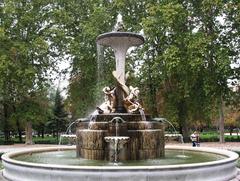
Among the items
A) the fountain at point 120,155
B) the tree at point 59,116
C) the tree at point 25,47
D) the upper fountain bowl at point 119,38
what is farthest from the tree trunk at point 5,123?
the upper fountain bowl at point 119,38

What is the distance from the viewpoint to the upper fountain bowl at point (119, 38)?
17.0 m

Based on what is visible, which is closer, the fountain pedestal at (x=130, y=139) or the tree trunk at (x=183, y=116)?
the fountain pedestal at (x=130, y=139)

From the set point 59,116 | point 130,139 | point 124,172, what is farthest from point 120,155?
point 59,116

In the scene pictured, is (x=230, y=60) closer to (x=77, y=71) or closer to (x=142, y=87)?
(x=142, y=87)

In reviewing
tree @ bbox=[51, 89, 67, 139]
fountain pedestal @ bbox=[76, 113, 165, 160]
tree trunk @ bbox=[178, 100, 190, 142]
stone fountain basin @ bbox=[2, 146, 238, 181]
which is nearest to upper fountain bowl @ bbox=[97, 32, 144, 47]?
fountain pedestal @ bbox=[76, 113, 165, 160]

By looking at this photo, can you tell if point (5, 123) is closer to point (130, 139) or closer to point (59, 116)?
point (59, 116)

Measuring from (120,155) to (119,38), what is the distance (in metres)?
5.68

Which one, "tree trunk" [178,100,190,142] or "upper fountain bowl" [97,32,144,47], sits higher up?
"upper fountain bowl" [97,32,144,47]

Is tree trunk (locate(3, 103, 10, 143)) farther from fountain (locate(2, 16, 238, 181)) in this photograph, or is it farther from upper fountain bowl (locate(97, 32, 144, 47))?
upper fountain bowl (locate(97, 32, 144, 47))

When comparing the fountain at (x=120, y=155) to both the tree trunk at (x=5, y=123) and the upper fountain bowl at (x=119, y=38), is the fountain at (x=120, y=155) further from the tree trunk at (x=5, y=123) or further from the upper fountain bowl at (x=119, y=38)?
the tree trunk at (x=5, y=123)

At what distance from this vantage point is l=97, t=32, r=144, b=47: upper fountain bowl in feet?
55.9

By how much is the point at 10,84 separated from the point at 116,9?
12387 millimetres

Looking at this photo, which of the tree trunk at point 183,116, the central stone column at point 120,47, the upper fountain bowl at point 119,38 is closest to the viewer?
the central stone column at point 120,47

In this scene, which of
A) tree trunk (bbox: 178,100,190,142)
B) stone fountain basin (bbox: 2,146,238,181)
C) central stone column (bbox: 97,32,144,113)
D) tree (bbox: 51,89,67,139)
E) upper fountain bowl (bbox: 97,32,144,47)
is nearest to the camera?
stone fountain basin (bbox: 2,146,238,181)
